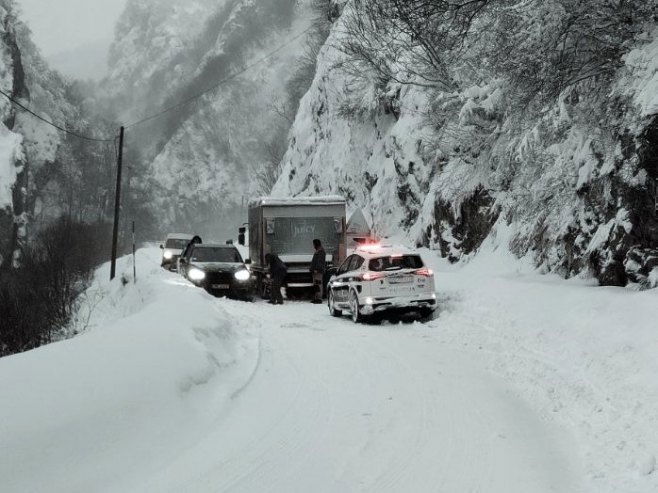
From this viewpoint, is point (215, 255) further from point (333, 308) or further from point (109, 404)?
point (109, 404)

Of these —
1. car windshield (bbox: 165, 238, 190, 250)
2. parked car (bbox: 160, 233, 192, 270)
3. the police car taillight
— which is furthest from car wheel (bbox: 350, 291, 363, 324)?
car windshield (bbox: 165, 238, 190, 250)

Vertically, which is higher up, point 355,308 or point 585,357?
point 585,357

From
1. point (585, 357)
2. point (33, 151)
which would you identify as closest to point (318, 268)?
point (585, 357)

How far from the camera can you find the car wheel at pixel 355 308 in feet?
45.2

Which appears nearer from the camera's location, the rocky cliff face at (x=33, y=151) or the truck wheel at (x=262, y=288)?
the truck wheel at (x=262, y=288)

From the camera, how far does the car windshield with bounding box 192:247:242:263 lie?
20.9 meters

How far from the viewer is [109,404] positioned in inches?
199

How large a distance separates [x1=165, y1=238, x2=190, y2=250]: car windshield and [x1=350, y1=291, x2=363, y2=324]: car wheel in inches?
858

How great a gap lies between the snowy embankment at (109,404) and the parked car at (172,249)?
2556cm

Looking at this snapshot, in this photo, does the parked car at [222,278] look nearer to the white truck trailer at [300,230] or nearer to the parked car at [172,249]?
the white truck trailer at [300,230]

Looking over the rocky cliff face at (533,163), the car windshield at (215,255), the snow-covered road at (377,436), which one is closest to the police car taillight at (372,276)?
the rocky cliff face at (533,163)

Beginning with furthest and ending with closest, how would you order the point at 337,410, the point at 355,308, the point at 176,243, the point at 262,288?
the point at 176,243 < the point at 262,288 < the point at 355,308 < the point at 337,410

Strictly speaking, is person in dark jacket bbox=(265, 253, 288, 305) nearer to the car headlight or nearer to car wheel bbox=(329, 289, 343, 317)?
the car headlight

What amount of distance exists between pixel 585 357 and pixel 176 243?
29410 mm
